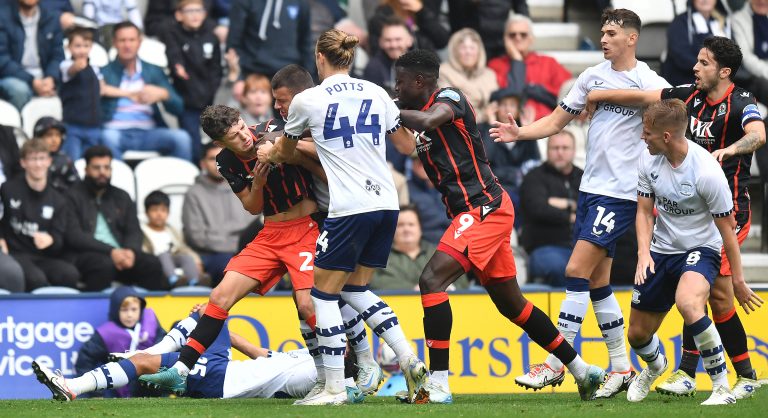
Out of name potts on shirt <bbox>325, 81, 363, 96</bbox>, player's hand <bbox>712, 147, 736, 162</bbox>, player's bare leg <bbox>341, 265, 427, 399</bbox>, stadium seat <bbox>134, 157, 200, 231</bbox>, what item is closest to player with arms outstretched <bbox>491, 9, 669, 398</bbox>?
player's hand <bbox>712, 147, 736, 162</bbox>

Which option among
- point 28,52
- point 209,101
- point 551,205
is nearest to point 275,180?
point 551,205

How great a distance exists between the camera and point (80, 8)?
55.4 ft

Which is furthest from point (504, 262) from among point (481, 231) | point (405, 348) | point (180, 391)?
point (180, 391)

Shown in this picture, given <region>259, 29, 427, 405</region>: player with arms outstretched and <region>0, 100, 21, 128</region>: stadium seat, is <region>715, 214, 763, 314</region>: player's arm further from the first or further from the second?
<region>0, 100, 21, 128</region>: stadium seat

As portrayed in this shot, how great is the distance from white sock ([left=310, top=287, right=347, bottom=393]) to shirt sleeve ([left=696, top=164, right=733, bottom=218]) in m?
2.61

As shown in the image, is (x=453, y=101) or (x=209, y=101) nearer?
(x=453, y=101)

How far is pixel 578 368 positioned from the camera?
1004cm

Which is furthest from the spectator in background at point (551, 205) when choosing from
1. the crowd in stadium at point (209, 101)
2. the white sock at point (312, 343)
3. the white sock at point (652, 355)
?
the white sock at point (312, 343)

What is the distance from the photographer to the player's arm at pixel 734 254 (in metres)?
9.47

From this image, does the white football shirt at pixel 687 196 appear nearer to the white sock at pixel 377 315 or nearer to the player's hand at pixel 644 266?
the player's hand at pixel 644 266

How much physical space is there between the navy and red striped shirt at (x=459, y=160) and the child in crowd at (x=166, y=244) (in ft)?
16.3

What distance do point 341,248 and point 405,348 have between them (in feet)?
3.10

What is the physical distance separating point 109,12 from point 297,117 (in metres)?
7.92

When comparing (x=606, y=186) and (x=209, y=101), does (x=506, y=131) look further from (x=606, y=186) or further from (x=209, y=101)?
(x=209, y=101)
